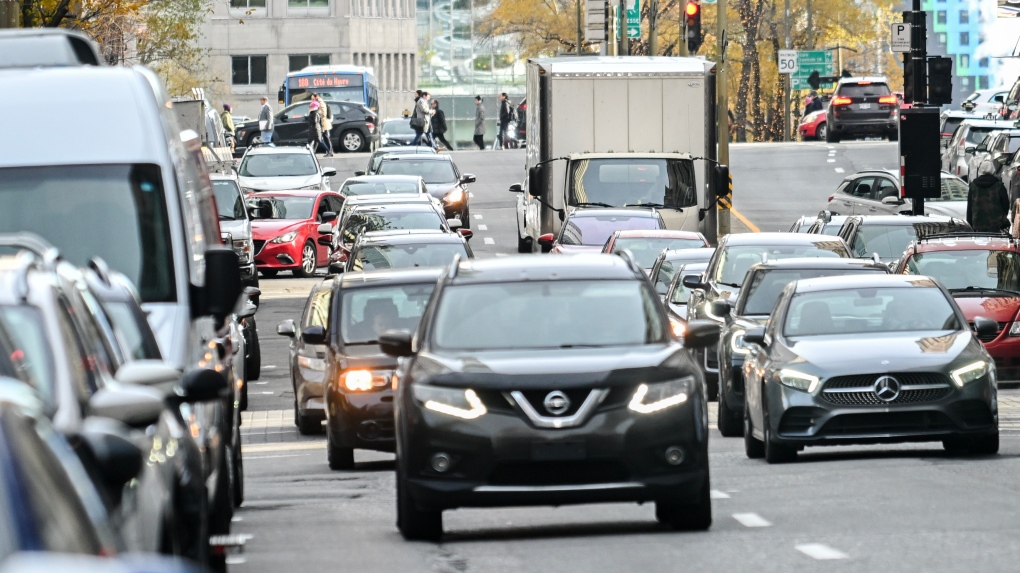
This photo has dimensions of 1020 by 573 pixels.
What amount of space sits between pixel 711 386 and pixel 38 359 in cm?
1737

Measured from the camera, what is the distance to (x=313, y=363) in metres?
19.3

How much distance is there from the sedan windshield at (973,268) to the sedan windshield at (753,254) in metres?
1.13

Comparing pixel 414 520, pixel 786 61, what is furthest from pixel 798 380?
pixel 786 61

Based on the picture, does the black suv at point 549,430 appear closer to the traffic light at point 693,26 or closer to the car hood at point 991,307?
the car hood at point 991,307

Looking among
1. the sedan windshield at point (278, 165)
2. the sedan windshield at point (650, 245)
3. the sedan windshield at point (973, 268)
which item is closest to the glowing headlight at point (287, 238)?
the sedan windshield at point (278, 165)

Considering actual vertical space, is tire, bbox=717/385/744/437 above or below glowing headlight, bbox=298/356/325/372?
below

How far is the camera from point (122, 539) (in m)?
5.39

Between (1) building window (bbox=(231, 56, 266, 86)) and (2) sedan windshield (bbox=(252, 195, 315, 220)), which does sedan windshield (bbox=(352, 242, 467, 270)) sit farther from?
(1) building window (bbox=(231, 56, 266, 86))

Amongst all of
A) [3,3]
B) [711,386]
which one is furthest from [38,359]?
[3,3]

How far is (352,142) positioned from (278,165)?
67.1 feet

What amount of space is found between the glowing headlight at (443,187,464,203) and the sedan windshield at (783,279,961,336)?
1125 inches

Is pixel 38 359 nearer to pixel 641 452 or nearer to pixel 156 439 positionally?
pixel 156 439

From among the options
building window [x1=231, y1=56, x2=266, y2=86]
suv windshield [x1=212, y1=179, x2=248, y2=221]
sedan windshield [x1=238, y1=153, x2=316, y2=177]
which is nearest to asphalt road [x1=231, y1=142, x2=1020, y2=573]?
suv windshield [x1=212, y1=179, x2=248, y2=221]

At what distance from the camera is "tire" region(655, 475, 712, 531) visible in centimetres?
1093
